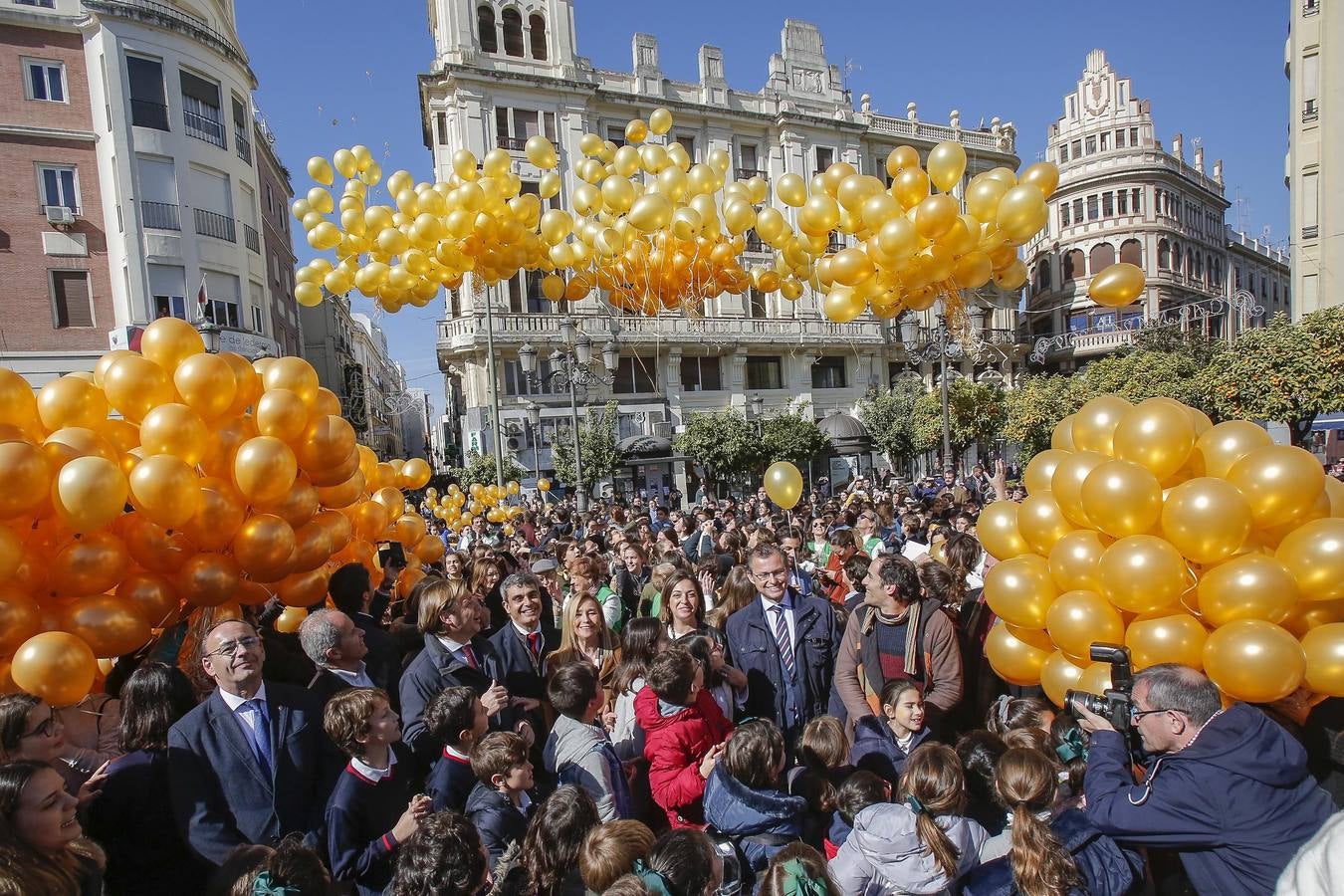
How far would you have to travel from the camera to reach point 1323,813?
86.3 inches

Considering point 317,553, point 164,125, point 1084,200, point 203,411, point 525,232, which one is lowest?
point 317,553

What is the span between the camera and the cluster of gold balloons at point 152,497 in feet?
10.8

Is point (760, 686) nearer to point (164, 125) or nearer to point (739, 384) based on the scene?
point (164, 125)

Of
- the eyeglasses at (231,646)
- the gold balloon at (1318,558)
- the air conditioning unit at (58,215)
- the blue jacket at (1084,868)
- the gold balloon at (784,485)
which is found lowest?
the blue jacket at (1084,868)

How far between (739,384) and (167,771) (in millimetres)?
27045

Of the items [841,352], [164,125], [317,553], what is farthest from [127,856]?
[841,352]

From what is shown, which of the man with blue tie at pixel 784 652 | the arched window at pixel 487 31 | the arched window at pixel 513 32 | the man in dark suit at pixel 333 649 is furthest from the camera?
the arched window at pixel 513 32

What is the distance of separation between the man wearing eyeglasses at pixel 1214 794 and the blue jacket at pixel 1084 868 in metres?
0.05

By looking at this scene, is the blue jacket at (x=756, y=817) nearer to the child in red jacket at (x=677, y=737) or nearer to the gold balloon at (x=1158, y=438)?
the child in red jacket at (x=677, y=737)

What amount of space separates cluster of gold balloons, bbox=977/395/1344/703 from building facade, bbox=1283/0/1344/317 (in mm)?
23083

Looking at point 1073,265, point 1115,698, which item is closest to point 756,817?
point 1115,698

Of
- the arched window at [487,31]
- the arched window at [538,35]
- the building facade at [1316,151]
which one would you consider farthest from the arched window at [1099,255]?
the arched window at [487,31]

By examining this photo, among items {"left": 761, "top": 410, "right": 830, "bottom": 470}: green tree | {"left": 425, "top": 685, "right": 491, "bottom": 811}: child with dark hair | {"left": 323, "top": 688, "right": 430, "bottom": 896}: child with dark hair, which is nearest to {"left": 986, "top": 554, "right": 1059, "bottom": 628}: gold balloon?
{"left": 425, "top": 685, "right": 491, "bottom": 811}: child with dark hair

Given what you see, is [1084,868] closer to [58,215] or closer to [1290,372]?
[1290,372]
